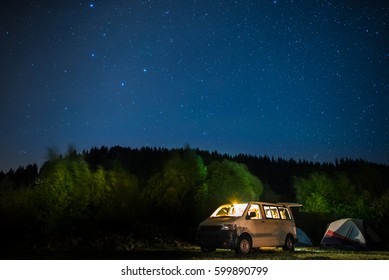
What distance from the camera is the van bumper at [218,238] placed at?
1394cm

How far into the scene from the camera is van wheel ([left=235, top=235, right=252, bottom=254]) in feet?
46.1

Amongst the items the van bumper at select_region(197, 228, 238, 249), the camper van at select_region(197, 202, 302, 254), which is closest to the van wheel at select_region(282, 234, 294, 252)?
the camper van at select_region(197, 202, 302, 254)

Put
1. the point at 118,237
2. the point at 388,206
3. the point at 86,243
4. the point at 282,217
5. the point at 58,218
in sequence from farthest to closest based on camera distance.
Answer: the point at 388,206
the point at 58,218
the point at 118,237
the point at 86,243
the point at 282,217

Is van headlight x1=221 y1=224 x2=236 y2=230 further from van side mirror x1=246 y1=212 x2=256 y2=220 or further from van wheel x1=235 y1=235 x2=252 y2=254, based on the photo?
van side mirror x1=246 y1=212 x2=256 y2=220

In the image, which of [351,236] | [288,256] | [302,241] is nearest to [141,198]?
[302,241]

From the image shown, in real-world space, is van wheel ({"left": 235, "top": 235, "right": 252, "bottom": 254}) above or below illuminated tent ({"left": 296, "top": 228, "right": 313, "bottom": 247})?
above

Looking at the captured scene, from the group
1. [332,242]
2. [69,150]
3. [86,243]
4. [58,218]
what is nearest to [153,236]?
[86,243]

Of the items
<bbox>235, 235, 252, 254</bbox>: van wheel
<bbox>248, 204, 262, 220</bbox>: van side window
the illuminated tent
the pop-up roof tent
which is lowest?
the illuminated tent

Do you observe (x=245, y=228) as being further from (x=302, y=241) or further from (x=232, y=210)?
(x=302, y=241)
